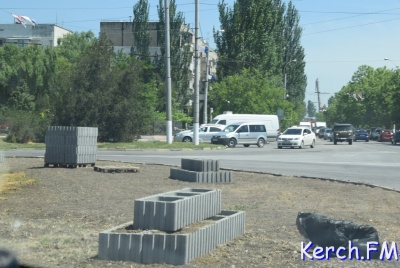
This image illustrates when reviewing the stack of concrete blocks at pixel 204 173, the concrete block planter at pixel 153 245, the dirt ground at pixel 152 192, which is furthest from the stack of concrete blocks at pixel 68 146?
the concrete block planter at pixel 153 245

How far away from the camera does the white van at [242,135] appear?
49.8 metres

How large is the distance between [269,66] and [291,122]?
36.4 ft

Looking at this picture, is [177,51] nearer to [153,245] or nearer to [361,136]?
[361,136]

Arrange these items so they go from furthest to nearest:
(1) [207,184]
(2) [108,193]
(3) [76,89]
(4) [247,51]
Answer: (4) [247,51] < (3) [76,89] < (1) [207,184] < (2) [108,193]

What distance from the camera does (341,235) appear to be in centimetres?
880

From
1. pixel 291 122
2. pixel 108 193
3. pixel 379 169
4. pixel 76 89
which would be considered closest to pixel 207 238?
pixel 108 193

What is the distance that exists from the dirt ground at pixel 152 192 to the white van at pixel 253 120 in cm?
3745

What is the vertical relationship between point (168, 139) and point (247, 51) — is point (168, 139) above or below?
below

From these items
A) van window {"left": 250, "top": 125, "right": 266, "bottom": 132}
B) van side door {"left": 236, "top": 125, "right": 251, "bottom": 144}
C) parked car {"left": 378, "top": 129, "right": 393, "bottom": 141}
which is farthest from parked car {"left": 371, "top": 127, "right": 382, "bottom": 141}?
van side door {"left": 236, "top": 125, "right": 251, "bottom": 144}

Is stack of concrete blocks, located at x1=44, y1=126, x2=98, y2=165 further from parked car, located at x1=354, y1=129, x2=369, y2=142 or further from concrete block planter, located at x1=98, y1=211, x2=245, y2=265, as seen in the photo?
parked car, located at x1=354, y1=129, x2=369, y2=142

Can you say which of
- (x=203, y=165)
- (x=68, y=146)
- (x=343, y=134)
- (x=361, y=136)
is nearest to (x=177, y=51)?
(x=343, y=134)

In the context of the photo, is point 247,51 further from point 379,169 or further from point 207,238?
point 207,238

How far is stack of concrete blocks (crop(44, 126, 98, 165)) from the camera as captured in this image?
2156cm

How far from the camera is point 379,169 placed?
25.5m
